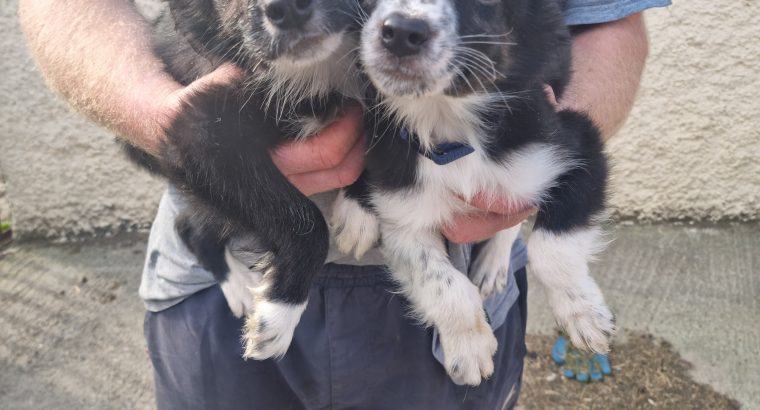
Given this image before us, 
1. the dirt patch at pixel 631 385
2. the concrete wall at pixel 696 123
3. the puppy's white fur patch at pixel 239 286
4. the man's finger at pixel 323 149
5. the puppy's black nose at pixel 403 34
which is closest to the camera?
the puppy's black nose at pixel 403 34

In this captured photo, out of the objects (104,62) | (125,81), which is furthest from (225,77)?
(104,62)

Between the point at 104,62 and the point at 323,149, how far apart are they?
71cm

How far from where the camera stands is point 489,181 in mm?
1904

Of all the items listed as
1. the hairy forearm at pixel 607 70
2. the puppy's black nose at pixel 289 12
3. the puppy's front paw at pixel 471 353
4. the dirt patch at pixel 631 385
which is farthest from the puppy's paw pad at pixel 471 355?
the dirt patch at pixel 631 385

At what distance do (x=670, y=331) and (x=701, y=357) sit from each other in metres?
0.19

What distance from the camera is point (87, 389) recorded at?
3375 mm

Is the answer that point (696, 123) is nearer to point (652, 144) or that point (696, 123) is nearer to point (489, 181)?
point (652, 144)

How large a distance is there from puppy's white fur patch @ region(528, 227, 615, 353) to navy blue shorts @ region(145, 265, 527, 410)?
0.98ft

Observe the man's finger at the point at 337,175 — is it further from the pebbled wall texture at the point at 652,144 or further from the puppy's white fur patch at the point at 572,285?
the pebbled wall texture at the point at 652,144

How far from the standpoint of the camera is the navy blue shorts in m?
1.99

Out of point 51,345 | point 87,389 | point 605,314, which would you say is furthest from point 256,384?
point 51,345

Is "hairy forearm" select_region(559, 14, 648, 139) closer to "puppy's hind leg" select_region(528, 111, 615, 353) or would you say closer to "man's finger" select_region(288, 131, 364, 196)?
"puppy's hind leg" select_region(528, 111, 615, 353)

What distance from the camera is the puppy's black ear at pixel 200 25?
73.7 inches

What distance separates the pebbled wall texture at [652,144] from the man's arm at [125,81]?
7.03ft
